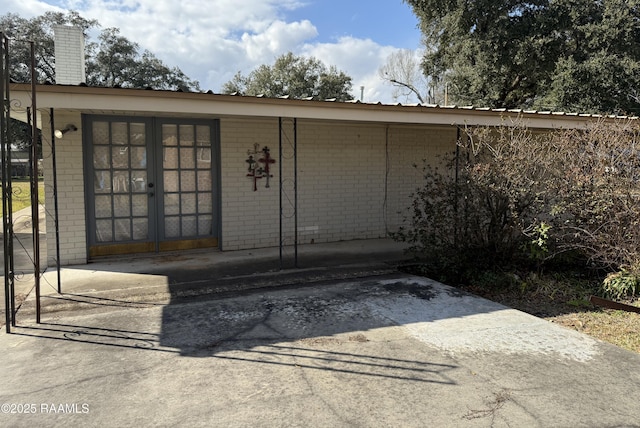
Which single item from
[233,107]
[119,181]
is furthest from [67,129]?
[233,107]

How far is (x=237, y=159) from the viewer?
7.59m

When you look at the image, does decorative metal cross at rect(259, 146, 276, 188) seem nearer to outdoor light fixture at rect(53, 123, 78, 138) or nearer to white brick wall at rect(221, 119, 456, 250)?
white brick wall at rect(221, 119, 456, 250)

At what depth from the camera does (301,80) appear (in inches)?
1286

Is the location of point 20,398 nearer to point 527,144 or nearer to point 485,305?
point 485,305

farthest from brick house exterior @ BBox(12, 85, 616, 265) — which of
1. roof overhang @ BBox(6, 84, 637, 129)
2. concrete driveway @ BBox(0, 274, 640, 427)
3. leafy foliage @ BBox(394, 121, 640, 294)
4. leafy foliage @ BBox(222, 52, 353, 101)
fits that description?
leafy foliage @ BBox(222, 52, 353, 101)

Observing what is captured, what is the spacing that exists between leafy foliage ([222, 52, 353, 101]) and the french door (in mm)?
25517

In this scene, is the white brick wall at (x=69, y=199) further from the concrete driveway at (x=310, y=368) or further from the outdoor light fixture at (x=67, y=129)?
the concrete driveway at (x=310, y=368)

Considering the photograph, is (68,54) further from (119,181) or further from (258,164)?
(258,164)

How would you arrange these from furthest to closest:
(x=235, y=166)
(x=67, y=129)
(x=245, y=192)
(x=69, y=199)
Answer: (x=245, y=192) < (x=235, y=166) < (x=69, y=199) < (x=67, y=129)

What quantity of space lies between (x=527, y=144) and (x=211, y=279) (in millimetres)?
4420

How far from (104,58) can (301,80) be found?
13.3m

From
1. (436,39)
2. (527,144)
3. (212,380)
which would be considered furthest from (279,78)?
(212,380)

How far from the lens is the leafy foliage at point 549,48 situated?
14.8m

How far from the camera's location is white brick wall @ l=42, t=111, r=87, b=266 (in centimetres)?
644
